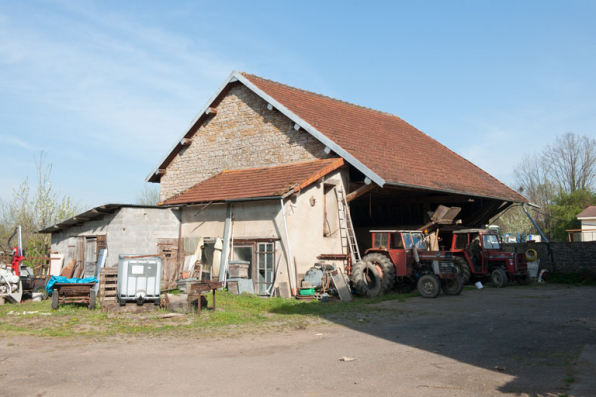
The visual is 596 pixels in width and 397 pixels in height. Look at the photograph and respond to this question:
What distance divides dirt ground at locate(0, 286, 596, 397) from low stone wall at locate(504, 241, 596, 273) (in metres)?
9.98

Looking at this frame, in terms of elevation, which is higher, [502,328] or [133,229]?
[133,229]

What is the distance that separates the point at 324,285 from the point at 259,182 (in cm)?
417

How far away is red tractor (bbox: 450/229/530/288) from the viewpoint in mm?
18672

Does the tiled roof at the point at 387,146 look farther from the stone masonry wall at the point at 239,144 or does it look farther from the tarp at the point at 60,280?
the tarp at the point at 60,280

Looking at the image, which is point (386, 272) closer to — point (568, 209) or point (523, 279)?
point (523, 279)

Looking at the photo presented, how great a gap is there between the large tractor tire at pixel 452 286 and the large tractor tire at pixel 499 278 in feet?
9.82

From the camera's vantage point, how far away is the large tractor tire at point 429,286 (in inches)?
608

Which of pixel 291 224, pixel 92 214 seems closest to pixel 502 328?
pixel 291 224

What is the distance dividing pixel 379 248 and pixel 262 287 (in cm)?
383

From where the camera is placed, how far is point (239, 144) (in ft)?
67.4

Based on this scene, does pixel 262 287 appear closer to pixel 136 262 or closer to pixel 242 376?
pixel 136 262

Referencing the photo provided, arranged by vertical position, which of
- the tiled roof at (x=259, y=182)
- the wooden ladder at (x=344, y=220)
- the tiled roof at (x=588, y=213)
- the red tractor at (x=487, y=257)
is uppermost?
the tiled roof at (x=588, y=213)

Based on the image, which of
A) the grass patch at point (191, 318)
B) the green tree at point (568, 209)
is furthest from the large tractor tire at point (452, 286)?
the green tree at point (568, 209)

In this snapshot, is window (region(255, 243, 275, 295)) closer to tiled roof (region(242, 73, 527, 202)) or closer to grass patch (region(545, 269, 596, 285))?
tiled roof (region(242, 73, 527, 202))
